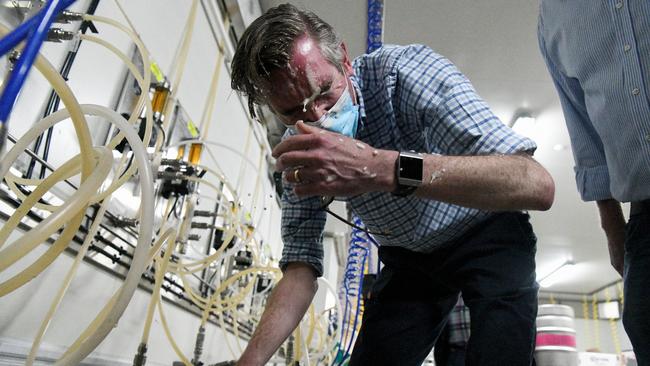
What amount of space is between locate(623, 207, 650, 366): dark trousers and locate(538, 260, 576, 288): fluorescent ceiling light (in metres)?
6.82

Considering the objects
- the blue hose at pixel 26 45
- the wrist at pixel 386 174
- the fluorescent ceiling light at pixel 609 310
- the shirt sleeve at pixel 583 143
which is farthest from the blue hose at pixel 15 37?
the fluorescent ceiling light at pixel 609 310

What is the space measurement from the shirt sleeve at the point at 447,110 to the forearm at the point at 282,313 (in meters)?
0.43

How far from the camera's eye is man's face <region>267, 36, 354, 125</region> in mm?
772

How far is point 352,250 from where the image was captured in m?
2.46

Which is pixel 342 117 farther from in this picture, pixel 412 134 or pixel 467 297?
pixel 467 297

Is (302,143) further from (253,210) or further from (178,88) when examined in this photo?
(253,210)

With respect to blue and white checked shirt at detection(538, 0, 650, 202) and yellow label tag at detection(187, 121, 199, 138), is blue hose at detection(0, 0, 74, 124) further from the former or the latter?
yellow label tag at detection(187, 121, 199, 138)

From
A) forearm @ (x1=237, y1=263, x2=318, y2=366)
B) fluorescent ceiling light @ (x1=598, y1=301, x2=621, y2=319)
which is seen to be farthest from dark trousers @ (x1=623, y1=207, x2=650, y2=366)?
fluorescent ceiling light @ (x1=598, y1=301, x2=621, y2=319)

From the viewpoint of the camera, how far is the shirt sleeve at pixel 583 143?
34.6 inches

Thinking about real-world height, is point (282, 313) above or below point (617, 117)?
below

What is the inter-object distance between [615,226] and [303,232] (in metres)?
0.68

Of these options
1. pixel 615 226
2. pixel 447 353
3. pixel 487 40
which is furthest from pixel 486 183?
pixel 487 40

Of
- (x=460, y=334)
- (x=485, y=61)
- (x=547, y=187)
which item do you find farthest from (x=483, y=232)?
(x=485, y=61)

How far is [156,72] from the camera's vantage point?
137 centimetres
